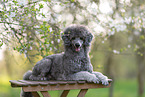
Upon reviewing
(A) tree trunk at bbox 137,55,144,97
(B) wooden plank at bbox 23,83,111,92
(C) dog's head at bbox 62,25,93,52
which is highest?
(C) dog's head at bbox 62,25,93,52

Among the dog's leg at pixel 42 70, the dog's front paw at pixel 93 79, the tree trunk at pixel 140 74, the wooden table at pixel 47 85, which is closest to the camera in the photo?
the wooden table at pixel 47 85

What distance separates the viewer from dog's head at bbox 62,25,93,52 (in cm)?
386

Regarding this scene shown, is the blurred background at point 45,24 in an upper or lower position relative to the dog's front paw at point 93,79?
upper

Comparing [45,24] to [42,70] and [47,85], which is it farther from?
[47,85]

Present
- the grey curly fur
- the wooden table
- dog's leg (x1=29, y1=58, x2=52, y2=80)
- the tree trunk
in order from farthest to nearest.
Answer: the tree trunk
dog's leg (x1=29, y1=58, x2=52, y2=80)
the grey curly fur
the wooden table

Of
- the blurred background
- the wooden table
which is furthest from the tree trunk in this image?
the wooden table

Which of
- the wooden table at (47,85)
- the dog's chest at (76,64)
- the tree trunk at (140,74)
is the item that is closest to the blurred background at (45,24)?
the dog's chest at (76,64)

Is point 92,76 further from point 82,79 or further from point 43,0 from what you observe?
point 43,0

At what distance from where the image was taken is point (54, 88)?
135 inches

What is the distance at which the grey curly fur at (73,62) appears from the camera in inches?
150

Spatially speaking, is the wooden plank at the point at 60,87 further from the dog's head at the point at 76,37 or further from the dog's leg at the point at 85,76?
the dog's head at the point at 76,37

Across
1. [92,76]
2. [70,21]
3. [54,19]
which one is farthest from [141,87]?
[92,76]

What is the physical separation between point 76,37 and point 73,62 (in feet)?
1.50

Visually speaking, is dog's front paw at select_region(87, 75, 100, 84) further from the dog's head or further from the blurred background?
the blurred background
